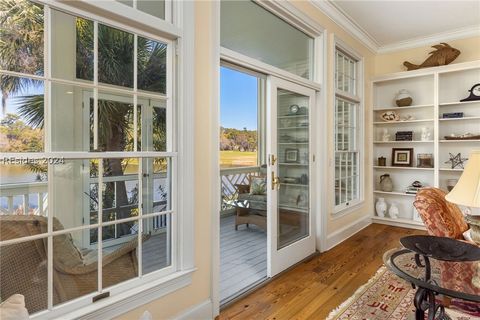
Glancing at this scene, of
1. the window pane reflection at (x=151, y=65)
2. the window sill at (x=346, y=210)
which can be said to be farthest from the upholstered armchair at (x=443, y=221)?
the window pane reflection at (x=151, y=65)

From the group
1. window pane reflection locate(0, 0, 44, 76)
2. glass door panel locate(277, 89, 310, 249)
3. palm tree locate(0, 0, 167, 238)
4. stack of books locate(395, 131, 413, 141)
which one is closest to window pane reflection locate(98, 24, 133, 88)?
palm tree locate(0, 0, 167, 238)

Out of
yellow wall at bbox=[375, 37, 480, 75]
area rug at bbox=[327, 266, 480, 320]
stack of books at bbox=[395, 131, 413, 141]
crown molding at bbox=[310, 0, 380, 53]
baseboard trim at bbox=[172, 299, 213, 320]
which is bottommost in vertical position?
area rug at bbox=[327, 266, 480, 320]

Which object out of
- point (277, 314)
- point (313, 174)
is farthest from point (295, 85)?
point (277, 314)

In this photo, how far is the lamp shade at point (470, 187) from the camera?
160 centimetres

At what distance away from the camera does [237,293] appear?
262 centimetres

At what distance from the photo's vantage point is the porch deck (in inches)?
111

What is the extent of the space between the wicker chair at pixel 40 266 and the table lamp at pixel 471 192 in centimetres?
203

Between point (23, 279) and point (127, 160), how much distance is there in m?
0.77

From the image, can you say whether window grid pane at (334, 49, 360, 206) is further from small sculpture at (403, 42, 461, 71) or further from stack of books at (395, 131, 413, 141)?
small sculpture at (403, 42, 461, 71)

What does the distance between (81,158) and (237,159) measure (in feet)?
15.6

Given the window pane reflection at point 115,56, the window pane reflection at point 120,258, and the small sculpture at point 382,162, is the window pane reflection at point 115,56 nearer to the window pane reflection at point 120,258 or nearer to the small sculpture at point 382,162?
the window pane reflection at point 120,258

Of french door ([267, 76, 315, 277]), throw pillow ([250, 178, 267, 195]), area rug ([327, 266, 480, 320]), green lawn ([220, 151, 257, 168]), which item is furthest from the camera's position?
green lawn ([220, 151, 257, 168])

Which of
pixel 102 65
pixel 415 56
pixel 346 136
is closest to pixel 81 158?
pixel 102 65

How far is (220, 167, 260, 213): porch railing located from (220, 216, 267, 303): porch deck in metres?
1.02
